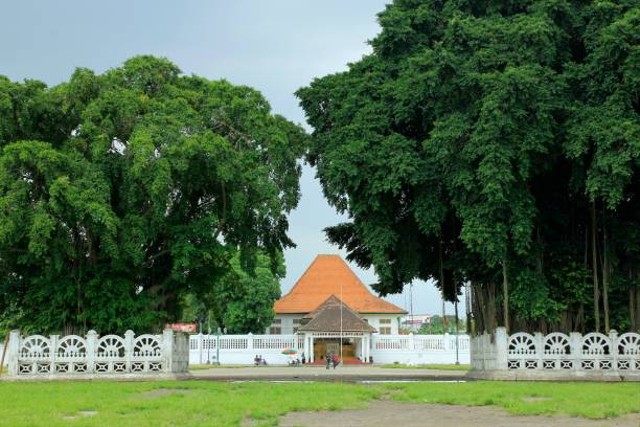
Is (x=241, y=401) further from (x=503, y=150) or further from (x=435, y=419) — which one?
(x=503, y=150)

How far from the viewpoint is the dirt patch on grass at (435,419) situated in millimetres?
9914

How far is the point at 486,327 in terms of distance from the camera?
24.2 m

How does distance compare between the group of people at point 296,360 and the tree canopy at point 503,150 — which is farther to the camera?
the group of people at point 296,360

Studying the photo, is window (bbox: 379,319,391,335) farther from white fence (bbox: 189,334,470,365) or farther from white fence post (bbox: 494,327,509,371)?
white fence post (bbox: 494,327,509,371)

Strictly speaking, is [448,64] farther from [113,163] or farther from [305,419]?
[305,419]

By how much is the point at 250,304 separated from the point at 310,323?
626cm

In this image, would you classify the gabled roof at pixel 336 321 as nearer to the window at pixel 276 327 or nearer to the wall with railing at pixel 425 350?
the wall with railing at pixel 425 350

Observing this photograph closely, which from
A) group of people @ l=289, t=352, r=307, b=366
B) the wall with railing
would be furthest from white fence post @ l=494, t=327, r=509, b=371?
group of people @ l=289, t=352, r=307, b=366

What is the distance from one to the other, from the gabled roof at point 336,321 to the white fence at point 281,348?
993mm


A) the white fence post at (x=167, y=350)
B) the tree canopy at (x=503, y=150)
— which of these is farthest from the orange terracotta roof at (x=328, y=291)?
the white fence post at (x=167, y=350)

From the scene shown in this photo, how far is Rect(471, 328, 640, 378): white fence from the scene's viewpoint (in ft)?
66.7

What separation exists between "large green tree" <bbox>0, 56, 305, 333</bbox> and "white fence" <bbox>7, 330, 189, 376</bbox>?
0.76 m

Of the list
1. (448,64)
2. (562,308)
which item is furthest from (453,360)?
(448,64)

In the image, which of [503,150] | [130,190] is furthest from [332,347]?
[503,150]
